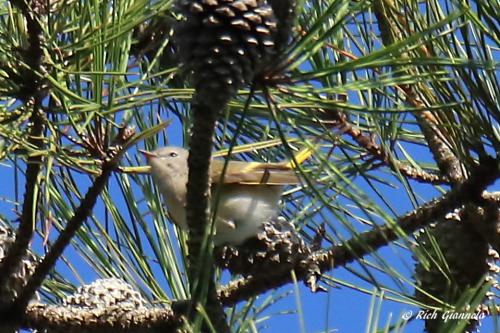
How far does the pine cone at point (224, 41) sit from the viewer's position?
0.85 m

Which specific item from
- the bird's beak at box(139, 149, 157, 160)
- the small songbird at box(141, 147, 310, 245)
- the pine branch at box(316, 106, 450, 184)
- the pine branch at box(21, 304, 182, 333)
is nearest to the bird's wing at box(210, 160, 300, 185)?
the small songbird at box(141, 147, 310, 245)

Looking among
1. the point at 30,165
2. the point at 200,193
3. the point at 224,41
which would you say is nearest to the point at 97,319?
the point at 30,165

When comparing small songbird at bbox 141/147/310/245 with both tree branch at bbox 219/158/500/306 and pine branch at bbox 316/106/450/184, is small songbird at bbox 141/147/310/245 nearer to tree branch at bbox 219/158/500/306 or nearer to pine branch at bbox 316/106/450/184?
pine branch at bbox 316/106/450/184

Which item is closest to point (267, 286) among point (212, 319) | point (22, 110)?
point (212, 319)

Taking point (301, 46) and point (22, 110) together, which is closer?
point (301, 46)

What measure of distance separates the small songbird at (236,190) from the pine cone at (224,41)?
671 mm

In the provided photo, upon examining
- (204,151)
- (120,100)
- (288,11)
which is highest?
(120,100)

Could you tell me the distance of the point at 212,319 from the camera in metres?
1.02

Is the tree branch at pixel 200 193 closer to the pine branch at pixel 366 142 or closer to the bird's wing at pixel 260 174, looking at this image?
the pine branch at pixel 366 142

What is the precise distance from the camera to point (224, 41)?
2.82ft

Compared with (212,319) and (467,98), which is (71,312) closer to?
(212,319)

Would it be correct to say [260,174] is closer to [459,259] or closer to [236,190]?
[236,190]

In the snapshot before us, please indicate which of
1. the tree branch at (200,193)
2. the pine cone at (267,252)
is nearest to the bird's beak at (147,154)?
the pine cone at (267,252)

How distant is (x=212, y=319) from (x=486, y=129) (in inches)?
14.8
